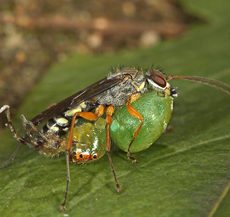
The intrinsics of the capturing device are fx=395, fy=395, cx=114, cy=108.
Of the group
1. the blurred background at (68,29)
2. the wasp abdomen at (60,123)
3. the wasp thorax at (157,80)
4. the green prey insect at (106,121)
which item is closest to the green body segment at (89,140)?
the green prey insect at (106,121)

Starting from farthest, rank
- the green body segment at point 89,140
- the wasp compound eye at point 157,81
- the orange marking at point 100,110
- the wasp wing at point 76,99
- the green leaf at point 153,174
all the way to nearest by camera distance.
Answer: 1. the orange marking at point 100,110
2. the wasp compound eye at point 157,81
3. the wasp wing at point 76,99
4. the green body segment at point 89,140
5. the green leaf at point 153,174

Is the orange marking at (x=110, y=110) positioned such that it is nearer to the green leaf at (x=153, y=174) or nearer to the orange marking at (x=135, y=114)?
the orange marking at (x=135, y=114)

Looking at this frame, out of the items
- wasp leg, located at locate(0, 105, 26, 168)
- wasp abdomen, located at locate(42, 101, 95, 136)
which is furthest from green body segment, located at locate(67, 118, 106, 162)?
wasp leg, located at locate(0, 105, 26, 168)

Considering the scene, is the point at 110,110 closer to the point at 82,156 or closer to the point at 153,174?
the point at 82,156

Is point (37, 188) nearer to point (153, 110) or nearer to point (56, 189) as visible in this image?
point (56, 189)

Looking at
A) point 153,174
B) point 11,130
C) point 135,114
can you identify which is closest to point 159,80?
point 135,114

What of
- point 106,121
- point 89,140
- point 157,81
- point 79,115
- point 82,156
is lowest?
point 82,156

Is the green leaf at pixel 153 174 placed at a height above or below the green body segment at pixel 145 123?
below

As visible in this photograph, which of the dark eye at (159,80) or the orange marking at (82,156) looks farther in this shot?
the dark eye at (159,80)

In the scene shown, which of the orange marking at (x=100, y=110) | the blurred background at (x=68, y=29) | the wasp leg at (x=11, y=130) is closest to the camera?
the wasp leg at (x=11, y=130)
